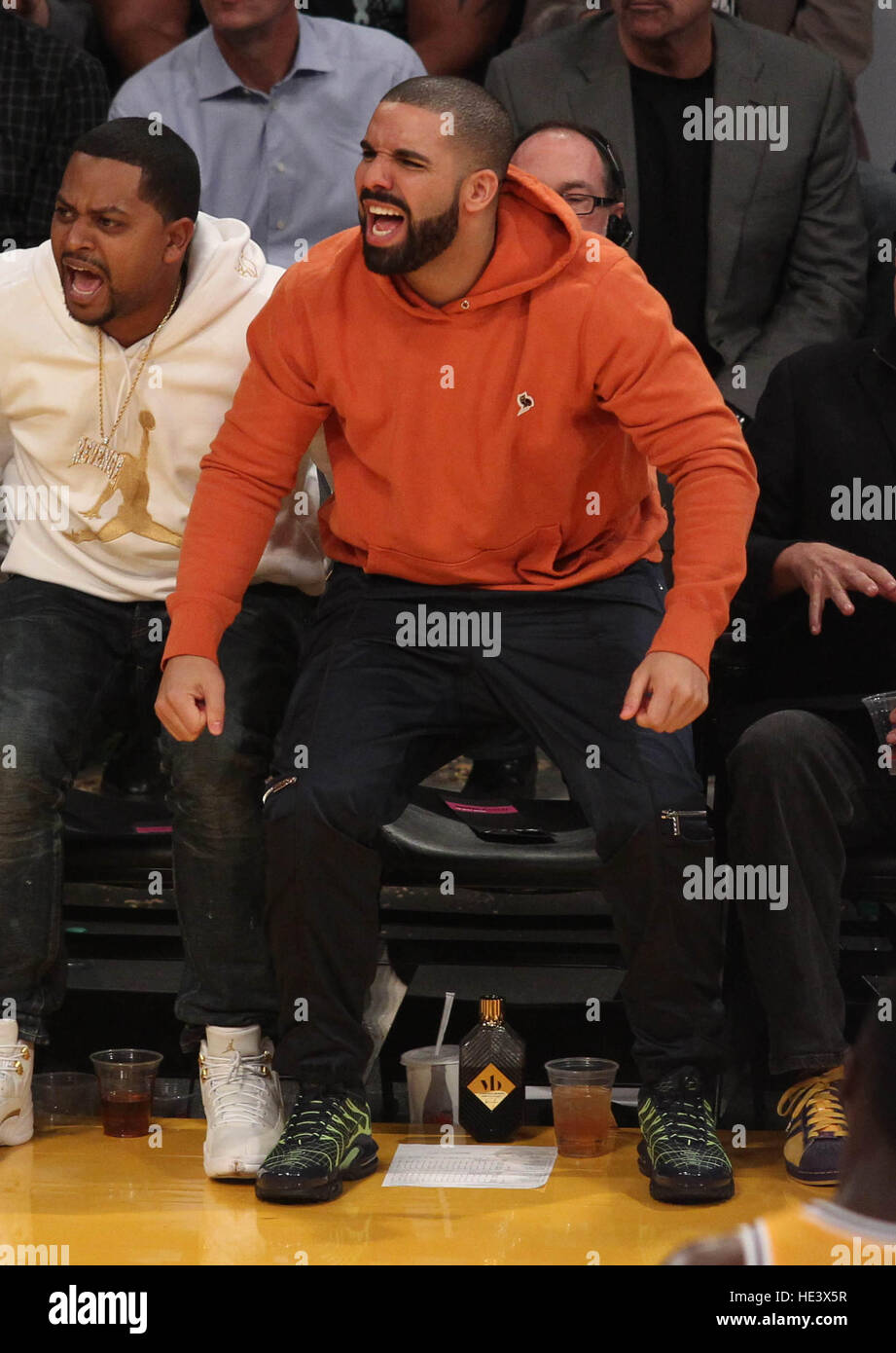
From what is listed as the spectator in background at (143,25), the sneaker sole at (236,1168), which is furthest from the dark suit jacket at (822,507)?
the spectator in background at (143,25)

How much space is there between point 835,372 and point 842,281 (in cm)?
56

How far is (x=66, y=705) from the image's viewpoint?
2.57 m

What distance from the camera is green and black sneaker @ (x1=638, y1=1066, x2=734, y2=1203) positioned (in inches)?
86.9

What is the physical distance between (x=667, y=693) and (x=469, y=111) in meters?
0.85

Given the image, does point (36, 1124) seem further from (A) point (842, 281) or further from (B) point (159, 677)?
(A) point (842, 281)

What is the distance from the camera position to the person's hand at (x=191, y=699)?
2332 millimetres

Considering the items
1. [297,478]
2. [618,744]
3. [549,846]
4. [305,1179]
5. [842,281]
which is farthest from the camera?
[842,281]

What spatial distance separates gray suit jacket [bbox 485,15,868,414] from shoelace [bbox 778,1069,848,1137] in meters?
1.39

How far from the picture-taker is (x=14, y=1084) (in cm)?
245

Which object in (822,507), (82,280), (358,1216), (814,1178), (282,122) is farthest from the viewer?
(282,122)

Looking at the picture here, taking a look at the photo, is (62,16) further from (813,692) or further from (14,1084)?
(14,1084)

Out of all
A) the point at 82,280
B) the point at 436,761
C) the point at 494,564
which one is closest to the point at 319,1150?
the point at 436,761

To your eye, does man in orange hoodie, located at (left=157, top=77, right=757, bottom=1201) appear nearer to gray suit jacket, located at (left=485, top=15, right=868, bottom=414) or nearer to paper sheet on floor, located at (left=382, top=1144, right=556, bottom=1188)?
paper sheet on floor, located at (left=382, top=1144, right=556, bottom=1188)

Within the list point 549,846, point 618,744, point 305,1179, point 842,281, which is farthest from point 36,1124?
point 842,281
